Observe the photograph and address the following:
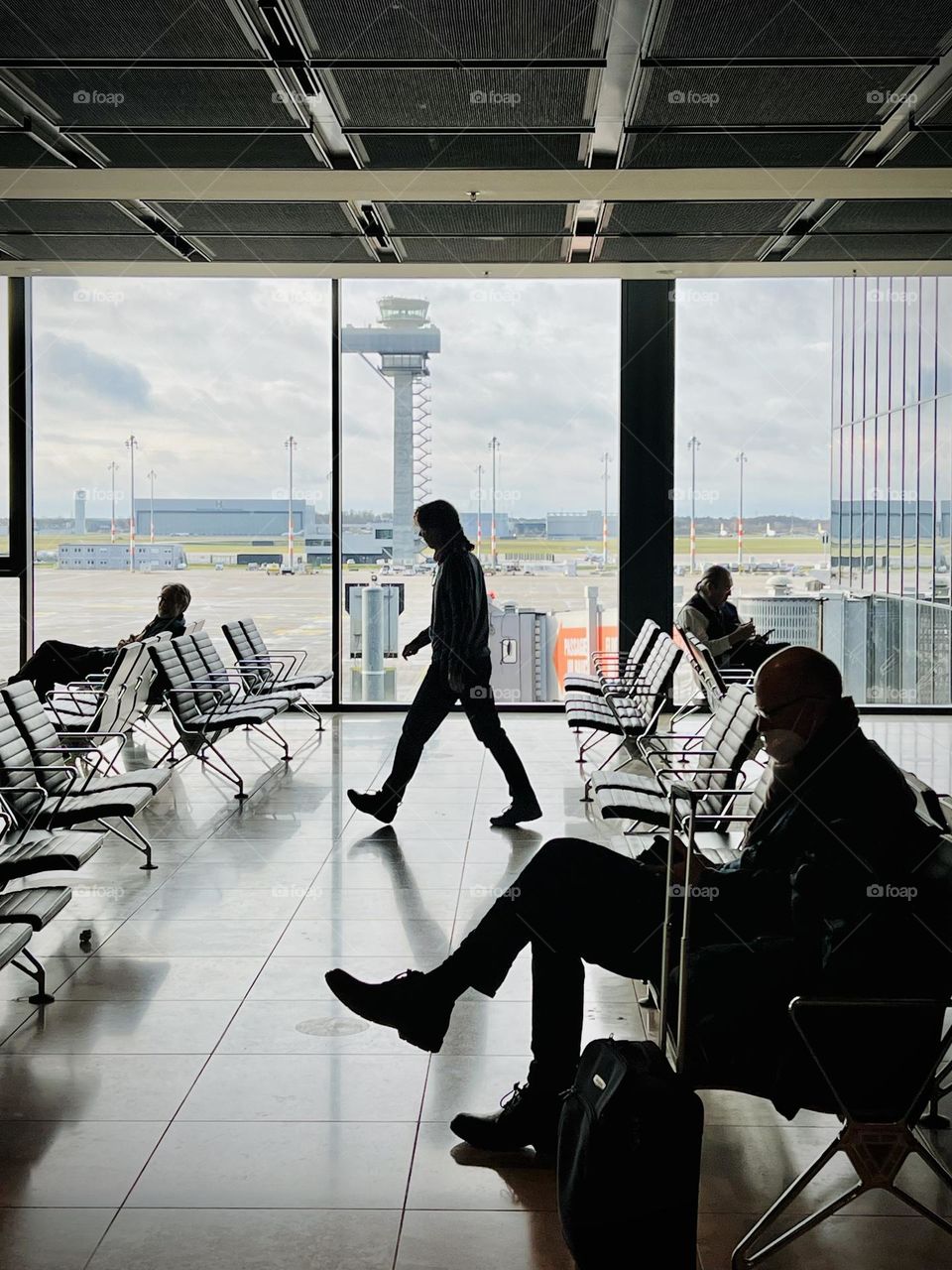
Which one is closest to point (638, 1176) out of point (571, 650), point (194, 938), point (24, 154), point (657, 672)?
point (194, 938)

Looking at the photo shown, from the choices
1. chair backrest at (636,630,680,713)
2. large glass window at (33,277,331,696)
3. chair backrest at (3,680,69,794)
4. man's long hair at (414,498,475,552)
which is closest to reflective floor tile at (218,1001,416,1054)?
chair backrest at (3,680,69,794)

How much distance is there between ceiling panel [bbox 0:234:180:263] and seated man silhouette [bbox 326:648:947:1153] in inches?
245

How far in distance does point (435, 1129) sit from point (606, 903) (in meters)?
0.72

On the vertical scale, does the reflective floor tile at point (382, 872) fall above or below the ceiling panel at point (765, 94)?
below

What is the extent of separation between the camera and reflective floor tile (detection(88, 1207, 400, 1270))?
2.69 meters

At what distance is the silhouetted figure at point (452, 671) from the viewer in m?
6.98

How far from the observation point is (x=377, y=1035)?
13.2ft

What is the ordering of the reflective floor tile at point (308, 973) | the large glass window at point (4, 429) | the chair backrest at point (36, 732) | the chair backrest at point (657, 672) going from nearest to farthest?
the reflective floor tile at point (308, 973) → the chair backrest at point (36, 732) → the chair backrest at point (657, 672) → the large glass window at point (4, 429)

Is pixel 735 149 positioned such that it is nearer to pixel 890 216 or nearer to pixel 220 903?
pixel 890 216

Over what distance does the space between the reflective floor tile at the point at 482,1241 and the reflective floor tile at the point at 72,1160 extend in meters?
0.69

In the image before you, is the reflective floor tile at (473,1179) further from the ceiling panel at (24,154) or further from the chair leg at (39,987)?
the ceiling panel at (24,154)

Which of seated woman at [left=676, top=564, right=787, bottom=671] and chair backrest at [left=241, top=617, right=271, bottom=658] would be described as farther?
chair backrest at [left=241, top=617, right=271, bottom=658]

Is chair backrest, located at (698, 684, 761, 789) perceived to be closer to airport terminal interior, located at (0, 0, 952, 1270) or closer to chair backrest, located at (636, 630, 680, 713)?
airport terminal interior, located at (0, 0, 952, 1270)

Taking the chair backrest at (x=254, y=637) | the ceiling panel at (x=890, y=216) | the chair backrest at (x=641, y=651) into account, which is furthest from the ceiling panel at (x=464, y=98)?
the chair backrest at (x=254, y=637)
